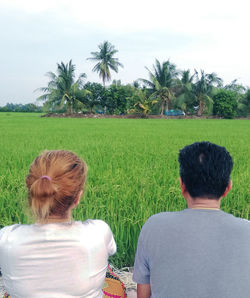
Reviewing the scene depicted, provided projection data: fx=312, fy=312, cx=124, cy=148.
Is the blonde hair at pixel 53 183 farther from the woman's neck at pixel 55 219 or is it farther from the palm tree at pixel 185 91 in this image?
the palm tree at pixel 185 91

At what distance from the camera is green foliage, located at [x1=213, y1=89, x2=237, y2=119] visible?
26.6 metres

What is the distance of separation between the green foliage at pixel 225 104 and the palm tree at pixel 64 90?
1144 cm

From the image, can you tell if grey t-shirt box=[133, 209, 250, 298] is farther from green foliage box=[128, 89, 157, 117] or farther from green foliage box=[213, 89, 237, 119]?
green foliage box=[213, 89, 237, 119]

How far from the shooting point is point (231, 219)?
945 mm

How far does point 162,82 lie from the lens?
27266mm

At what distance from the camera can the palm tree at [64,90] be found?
86.4 feet

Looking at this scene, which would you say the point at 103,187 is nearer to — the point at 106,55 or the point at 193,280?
the point at 193,280

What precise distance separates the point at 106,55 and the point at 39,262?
30804 mm

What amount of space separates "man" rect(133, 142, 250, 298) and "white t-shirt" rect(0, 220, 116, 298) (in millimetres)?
189

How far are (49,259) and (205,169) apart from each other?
1.90ft

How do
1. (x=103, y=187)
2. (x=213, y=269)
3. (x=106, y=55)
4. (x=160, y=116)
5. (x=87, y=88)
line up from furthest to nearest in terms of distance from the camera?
(x=106, y=55) < (x=87, y=88) < (x=160, y=116) < (x=103, y=187) < (x=213, y=269)

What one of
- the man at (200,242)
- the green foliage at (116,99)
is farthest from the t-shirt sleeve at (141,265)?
the green foliage at (116,99)

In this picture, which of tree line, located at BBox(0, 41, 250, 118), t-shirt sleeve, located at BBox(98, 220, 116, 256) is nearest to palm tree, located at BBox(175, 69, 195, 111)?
tree line, located at BBox(0, 41, 250, 118)

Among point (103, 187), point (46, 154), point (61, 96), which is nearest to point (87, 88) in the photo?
point (61, 96)
